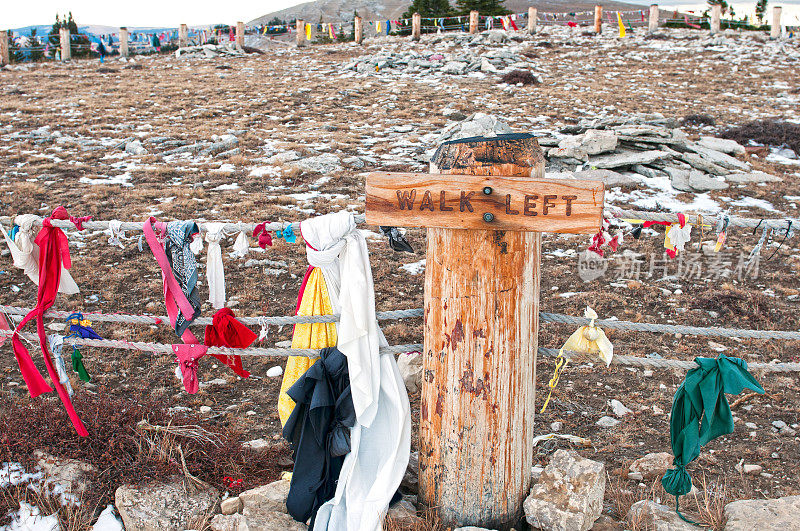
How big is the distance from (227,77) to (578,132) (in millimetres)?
12895

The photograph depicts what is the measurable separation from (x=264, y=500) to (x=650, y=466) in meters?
2.10

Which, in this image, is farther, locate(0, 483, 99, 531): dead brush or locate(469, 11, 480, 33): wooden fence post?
locate(469, 11, 480, 33): wooden fence post

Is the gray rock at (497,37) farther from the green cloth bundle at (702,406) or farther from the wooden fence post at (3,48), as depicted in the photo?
the green cloth bundle at (702,406)

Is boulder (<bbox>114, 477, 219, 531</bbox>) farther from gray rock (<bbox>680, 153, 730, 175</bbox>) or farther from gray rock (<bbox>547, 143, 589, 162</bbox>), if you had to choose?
gray rock (<bbox>680, 153, 730, 175</bbox>)

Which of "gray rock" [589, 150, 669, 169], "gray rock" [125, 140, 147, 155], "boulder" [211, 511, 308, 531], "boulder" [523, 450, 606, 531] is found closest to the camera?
"boulder" [523, 450, 606, 531]

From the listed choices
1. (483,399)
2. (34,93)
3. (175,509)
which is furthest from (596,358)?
(34,93)

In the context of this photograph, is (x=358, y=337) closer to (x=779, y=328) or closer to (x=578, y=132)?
(x=779, y=328)

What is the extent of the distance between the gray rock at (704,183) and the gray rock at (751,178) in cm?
30

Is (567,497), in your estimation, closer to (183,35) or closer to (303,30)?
(303,30)

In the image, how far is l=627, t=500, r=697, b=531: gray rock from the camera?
8.13ft

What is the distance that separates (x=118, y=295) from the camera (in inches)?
237

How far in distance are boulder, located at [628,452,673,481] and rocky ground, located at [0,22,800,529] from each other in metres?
0.03

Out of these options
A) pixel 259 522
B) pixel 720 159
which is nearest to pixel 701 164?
pixel 720 159

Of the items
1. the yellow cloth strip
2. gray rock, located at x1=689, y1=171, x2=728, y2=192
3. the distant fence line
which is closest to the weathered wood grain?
the yellow cloth strip
